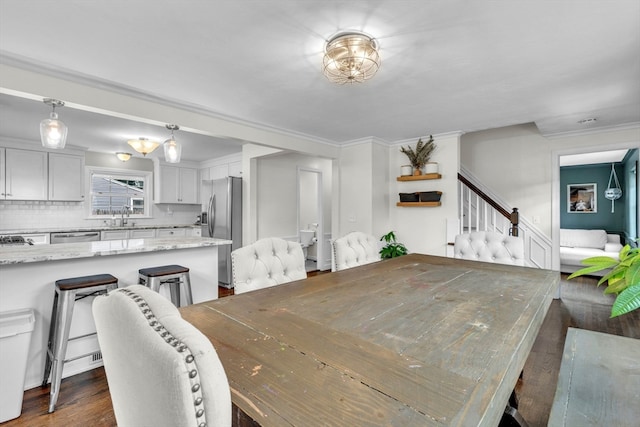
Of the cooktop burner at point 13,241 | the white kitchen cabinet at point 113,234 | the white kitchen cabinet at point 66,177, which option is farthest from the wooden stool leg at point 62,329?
the white kitchen cabinet at point 66,177

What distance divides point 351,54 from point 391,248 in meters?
3.22

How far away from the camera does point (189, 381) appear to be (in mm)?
376

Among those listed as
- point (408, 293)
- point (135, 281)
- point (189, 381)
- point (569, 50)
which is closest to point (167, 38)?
point (135, 281)

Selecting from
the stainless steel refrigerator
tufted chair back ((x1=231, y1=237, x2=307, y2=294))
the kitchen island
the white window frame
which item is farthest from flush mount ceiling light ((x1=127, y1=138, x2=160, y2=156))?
tufted chair back ((x1=231, y1=237, x2=307, y2=294))

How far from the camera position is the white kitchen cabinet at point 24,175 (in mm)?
4477

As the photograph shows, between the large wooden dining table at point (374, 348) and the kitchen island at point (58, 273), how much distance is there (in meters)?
1.47

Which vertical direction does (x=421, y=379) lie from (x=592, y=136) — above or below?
below

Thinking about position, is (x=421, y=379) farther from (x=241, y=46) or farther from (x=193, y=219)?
(x=193, y=219)

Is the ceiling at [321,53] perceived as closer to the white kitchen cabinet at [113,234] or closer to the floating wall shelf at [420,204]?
the floating wall shelf at [420,204]

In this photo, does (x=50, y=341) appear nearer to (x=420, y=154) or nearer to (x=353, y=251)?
(x=353, y=251)

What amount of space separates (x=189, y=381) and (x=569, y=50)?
2.98 meters

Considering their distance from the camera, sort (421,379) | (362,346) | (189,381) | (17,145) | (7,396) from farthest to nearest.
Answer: (17,145) < (7,396) < (362,346) < (421,379) < (189,381)

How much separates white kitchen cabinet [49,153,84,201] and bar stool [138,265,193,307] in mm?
3792

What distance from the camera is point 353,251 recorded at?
2.32m
